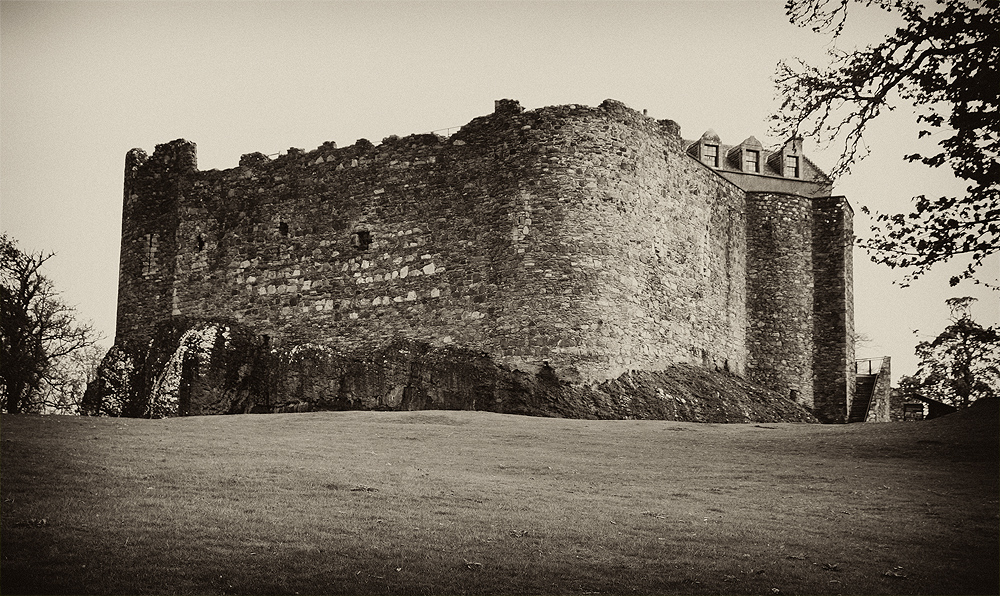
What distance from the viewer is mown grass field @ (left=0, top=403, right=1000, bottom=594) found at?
1320cm

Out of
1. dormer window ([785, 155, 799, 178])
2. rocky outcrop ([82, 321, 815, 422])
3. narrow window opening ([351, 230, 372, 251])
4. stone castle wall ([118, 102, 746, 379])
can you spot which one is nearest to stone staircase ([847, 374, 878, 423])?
rocky outcrop ([82, 321, 815, 422])

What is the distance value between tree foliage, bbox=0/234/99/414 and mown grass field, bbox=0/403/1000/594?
1559cm

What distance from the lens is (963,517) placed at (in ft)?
55.6

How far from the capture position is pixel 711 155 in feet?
188

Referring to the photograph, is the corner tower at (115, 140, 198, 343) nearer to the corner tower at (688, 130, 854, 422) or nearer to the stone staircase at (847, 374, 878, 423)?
the corner tower at (688, 130, 854, 422)

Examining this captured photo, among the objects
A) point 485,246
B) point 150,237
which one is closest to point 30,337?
point 150,237

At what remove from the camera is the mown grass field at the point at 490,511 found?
1320cm

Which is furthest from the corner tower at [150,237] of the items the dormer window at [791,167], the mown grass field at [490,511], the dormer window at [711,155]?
the dormer window at [791,167]

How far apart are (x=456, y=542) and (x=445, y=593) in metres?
1.82

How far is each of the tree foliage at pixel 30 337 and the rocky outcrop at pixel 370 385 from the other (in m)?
2.90

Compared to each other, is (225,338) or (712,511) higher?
(225,338)

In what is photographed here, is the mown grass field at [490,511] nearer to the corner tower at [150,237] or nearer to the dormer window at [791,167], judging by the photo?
the corner tower at [150,237]

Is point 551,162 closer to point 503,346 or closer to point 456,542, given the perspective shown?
point 503,346

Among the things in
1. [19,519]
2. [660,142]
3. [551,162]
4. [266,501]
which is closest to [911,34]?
[266,501]
